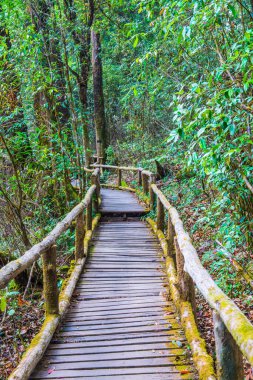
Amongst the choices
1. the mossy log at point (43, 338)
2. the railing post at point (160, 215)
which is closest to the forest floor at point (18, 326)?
the mossy log at point (43, 338)

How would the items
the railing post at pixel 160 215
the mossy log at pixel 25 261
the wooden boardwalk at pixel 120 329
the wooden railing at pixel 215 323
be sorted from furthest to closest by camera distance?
the railing post at pixel 160 215, the wooden boardwalk at pixel 120 329, the mossy log at pixel 25 261, the wooden railing at pixel 215 323

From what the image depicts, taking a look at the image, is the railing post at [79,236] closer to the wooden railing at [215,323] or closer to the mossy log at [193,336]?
the mossy log at [193,336]

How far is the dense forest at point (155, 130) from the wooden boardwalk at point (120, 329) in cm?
71

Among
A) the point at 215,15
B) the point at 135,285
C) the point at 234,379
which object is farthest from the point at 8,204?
the point at 234,379

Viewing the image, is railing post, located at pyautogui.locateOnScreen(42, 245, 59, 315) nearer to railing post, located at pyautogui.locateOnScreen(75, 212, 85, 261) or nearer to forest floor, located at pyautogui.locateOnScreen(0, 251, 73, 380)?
forest floor, located at pyautogui.locateOnScreen(0, 251, 73, 380)

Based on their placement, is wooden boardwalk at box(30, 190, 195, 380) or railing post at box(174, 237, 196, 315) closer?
wooden boardwalk at box(30, 190, 195, 380)

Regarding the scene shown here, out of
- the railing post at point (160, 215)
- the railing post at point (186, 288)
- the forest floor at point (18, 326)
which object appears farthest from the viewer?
the railing post at point (160, 215)

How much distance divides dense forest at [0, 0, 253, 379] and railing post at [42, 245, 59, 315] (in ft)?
1.63

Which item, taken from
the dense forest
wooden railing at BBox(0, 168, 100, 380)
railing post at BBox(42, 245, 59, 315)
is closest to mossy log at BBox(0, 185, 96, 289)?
wooden railing at BBox(0, 168, 100, 380)

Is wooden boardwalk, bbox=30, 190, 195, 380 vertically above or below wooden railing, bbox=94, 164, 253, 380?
below

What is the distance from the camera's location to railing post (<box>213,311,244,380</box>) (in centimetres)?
212

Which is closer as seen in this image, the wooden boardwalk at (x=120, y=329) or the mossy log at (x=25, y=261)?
the mossy log at (x=25, y=261)

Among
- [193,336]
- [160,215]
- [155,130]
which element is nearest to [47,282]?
[193,336]

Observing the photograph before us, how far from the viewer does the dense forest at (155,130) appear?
13.1 ft
